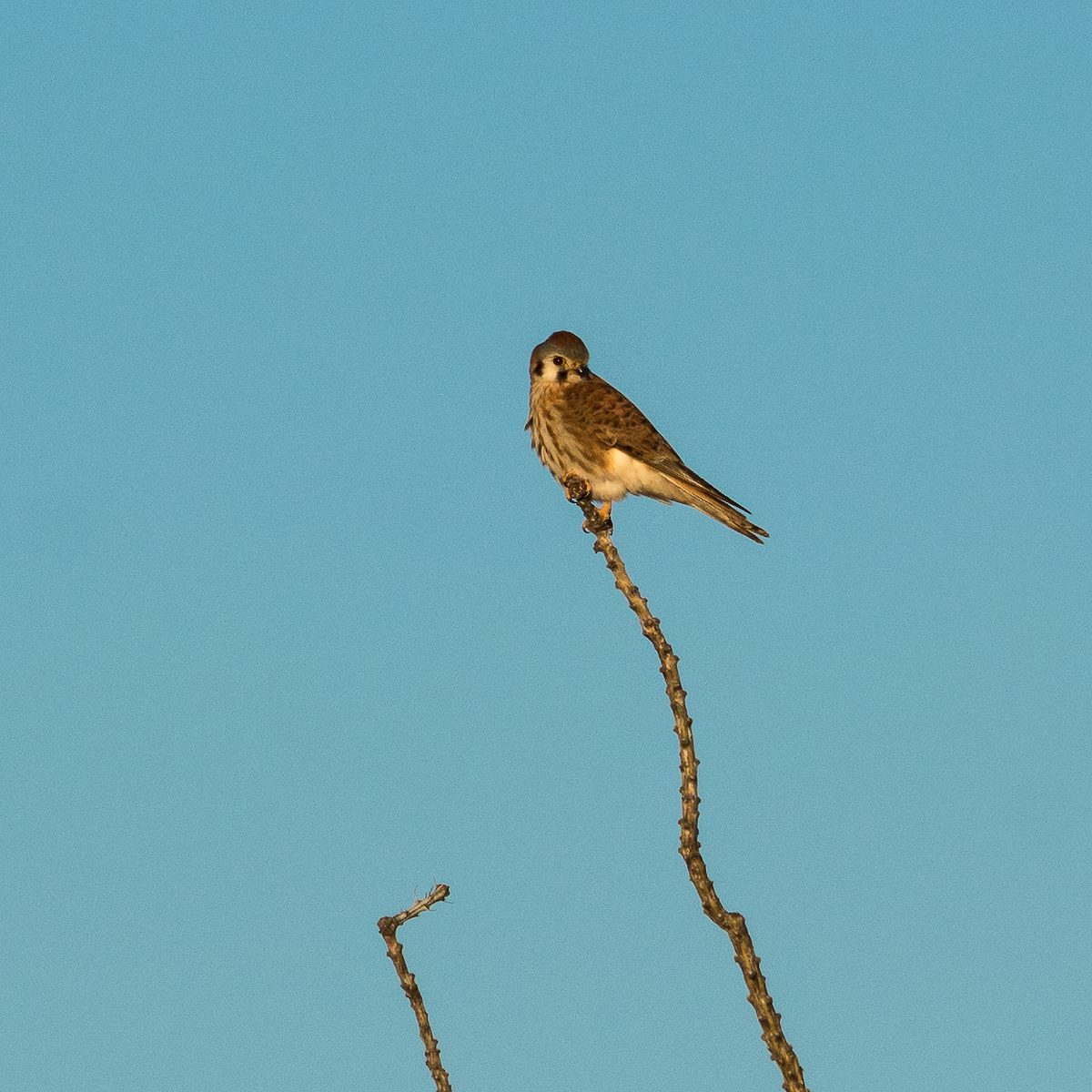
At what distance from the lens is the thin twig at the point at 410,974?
3.17m

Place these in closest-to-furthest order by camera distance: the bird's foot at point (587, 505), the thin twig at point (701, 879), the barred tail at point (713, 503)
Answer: the thin twig at point (701, 879), the bird's foot at point (587, 505), the barred tail at point (713, 503)

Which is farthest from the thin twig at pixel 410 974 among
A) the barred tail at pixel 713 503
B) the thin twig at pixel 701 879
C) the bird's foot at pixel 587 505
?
the barred tail at pixel 713 503

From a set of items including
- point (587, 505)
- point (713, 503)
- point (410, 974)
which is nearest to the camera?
point (410, 974)

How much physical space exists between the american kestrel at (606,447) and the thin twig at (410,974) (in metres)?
7.47

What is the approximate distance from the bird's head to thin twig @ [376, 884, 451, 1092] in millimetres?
8555

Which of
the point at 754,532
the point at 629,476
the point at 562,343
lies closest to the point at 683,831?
the point at 754,532

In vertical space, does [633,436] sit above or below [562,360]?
below

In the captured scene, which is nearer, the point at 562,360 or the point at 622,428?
the point at 622,428

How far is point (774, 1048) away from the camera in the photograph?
10.2ft

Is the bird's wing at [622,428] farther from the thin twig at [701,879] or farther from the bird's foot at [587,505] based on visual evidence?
the thin twig at [701,879]

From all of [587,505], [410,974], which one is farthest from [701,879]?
[587,505]

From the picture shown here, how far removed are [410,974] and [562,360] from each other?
341 inches

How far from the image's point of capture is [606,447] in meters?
11.0

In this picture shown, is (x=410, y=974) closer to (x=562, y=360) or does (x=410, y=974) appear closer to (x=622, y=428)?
(x=622, y=428)
